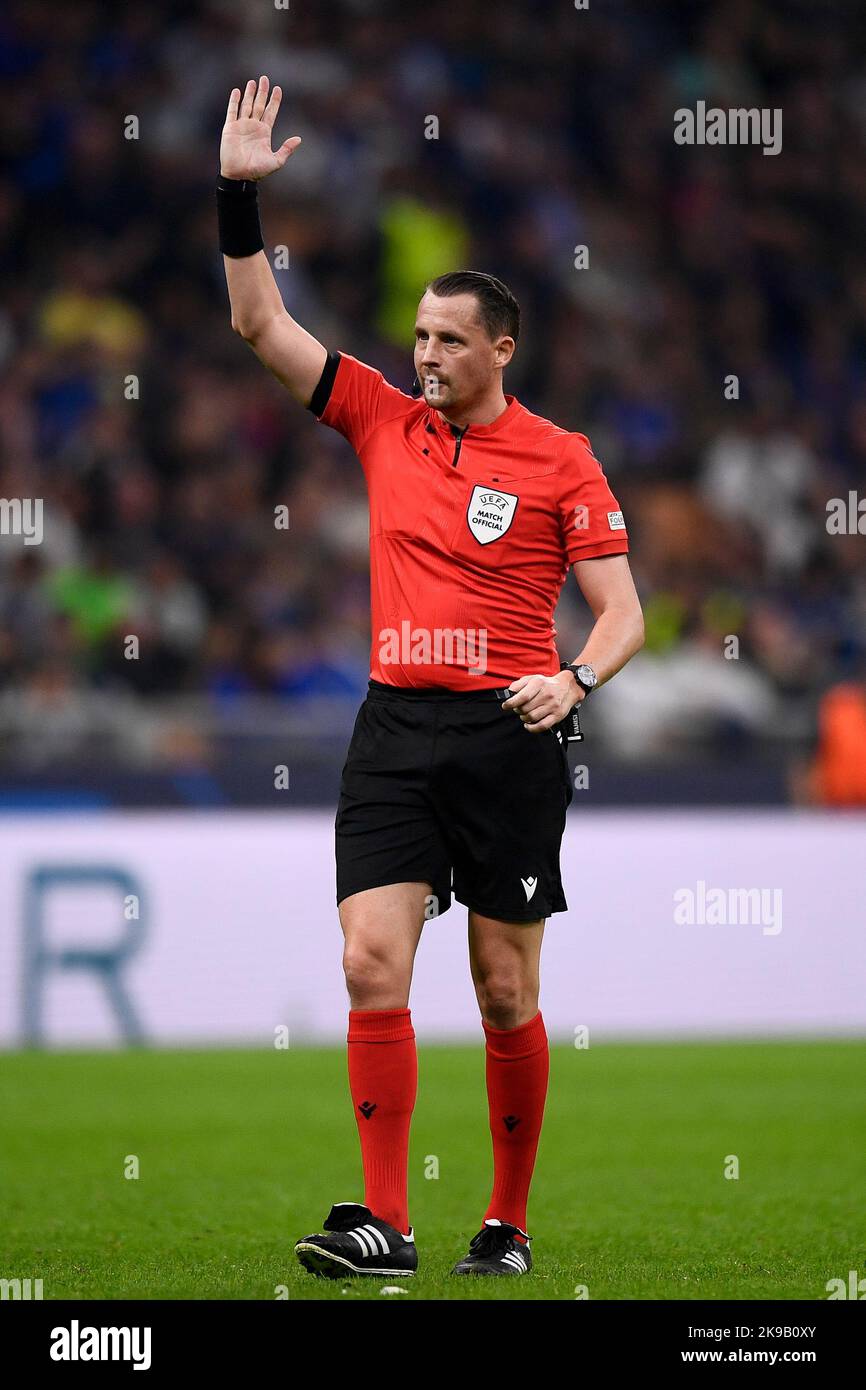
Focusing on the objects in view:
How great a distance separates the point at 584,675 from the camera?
469 centimetres

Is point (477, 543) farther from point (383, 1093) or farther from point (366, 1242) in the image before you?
point (366, 1242)

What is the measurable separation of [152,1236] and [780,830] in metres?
5.55

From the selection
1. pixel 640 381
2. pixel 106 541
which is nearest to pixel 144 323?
pixel 106 541

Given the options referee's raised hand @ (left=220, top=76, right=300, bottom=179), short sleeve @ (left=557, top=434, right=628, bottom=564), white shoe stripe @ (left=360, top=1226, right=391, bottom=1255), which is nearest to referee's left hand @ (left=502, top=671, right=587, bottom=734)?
short sleeve @ (left=557, top=434, right=628, bottom=564)

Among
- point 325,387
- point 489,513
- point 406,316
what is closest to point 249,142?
point 325,387

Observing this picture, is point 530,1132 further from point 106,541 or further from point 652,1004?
point 106,541

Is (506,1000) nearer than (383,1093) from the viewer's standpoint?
No

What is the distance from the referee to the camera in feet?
15.5

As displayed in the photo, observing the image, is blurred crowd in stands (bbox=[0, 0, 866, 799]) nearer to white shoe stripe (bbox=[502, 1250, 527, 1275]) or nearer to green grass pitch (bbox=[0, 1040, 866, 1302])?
green grass pitch (bbox=[0, 1040, 866, 1302])

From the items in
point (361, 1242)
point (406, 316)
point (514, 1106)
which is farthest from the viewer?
point (406, 316)

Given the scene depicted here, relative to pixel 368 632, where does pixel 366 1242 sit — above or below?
below

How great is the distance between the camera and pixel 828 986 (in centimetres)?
1021

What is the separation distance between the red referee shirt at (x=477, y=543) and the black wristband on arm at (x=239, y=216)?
0.36 m

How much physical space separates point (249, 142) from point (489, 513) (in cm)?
105
